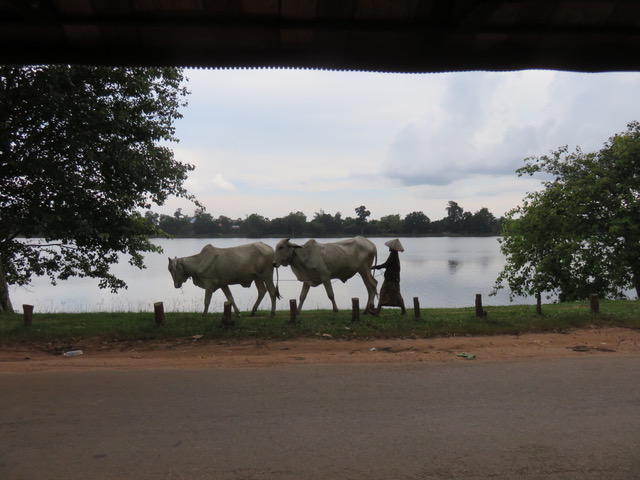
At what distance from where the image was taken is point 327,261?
1252 centimetres

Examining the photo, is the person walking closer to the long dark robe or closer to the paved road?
the long dark robe

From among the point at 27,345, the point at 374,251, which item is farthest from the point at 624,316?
the point at 27,345

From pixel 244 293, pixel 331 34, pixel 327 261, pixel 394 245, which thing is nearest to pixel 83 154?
pixel 327 261

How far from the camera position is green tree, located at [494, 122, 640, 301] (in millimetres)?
18547

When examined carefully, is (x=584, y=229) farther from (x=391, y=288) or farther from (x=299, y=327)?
(x=299, y=327)

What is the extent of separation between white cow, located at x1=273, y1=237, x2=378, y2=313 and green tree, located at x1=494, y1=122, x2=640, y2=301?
31.5ft

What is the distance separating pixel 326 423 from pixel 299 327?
16.4ft

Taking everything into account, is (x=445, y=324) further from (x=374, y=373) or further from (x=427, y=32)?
(x=427, y=32)

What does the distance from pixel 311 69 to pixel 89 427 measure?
12.7ft

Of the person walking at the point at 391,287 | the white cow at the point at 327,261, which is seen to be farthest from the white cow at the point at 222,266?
the person walking at the point at 391,287

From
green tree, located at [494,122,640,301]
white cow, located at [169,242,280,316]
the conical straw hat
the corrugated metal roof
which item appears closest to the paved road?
the corrugated metal roof

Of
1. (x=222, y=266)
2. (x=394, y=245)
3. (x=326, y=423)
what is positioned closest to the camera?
(x=326, y=423)

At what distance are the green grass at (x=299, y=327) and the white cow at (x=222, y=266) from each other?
120cm

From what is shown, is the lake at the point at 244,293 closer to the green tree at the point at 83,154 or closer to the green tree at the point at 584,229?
the green tree at the point at 584,229
